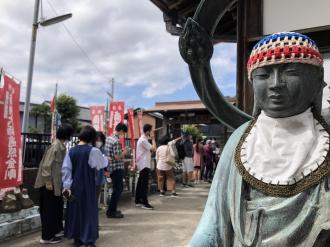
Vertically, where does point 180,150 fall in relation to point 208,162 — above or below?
above

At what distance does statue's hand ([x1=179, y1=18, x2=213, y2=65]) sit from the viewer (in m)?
1.66

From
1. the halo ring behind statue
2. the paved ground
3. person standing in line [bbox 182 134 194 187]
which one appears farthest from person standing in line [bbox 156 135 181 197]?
the halo ring behind statue

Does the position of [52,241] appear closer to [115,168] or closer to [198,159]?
[115,168]

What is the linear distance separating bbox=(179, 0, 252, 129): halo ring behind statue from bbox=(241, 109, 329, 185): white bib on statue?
341mm

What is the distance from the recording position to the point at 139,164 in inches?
318

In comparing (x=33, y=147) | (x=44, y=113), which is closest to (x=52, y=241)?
(x=33, y=147)

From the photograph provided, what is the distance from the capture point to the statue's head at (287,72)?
1.38 meters

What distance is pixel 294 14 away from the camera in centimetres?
370

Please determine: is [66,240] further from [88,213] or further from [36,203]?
[36,203]

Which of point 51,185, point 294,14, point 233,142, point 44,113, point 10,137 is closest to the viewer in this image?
point 233,142

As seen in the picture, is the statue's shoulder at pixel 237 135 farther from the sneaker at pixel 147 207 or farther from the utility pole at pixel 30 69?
the utility pole at pixel 30 69

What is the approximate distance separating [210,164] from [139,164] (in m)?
7.35

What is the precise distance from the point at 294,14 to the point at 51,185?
3.89m

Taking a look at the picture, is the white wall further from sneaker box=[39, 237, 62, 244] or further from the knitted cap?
sneaker box=[39, 237, 62, 244]
